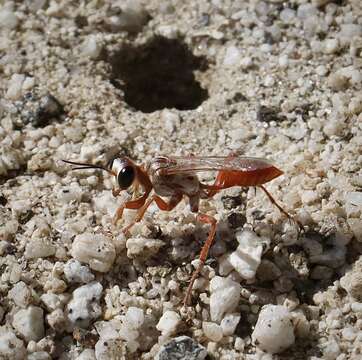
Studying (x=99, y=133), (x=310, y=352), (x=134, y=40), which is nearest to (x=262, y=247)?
(x=310, y=352)

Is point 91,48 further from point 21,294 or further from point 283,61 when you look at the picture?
point 21,294

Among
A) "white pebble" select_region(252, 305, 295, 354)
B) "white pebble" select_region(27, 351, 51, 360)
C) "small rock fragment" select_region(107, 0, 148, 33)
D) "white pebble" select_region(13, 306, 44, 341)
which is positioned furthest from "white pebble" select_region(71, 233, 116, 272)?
"small rock fragment" select_region(107, 0, 148, 33)

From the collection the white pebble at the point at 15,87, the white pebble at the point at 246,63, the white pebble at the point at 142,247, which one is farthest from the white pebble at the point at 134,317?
the white pebble at the point at 246,63

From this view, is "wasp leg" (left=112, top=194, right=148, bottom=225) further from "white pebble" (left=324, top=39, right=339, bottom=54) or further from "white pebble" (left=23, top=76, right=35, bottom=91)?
"white pebble" (left=324, top=39, right=339, bottom=54)

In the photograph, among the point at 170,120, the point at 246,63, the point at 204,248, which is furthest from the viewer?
the point at 246,63

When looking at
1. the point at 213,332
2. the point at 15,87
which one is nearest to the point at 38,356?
the point at 213,332

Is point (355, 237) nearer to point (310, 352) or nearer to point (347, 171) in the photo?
point (347, 171)
